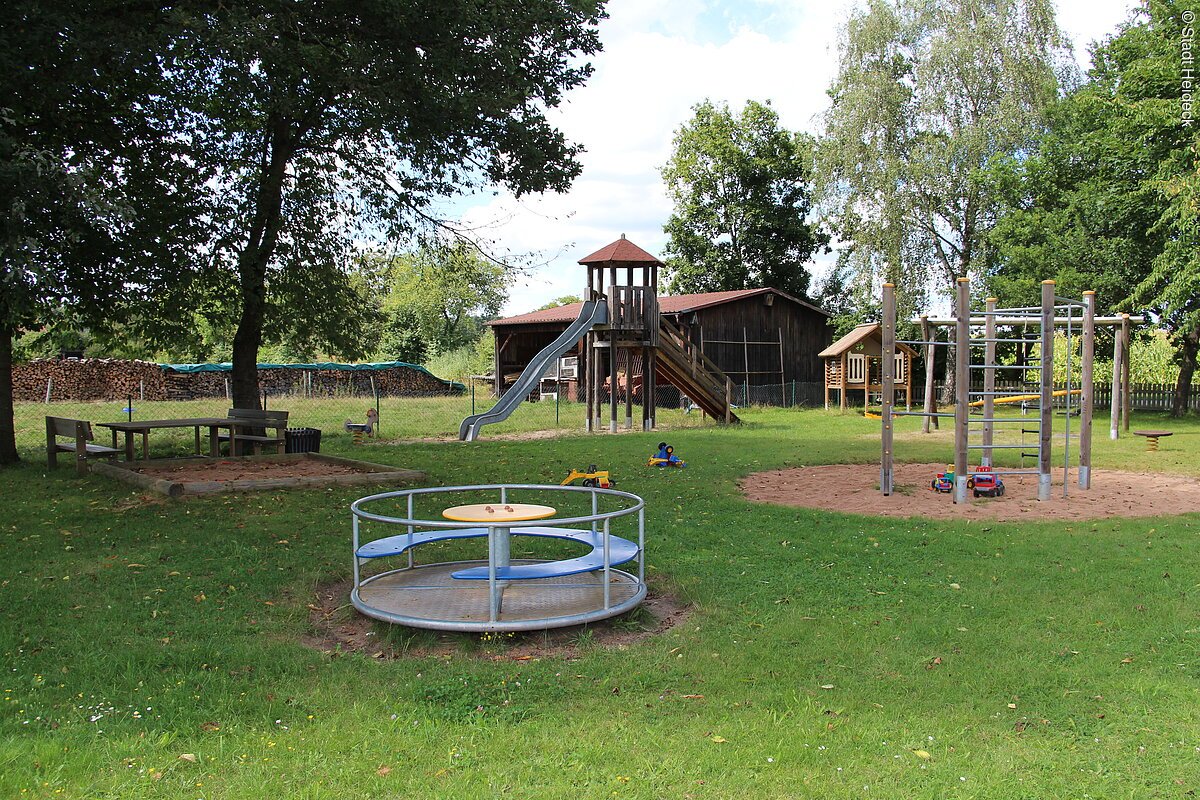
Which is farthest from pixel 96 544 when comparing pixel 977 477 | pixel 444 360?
pixel 444 360

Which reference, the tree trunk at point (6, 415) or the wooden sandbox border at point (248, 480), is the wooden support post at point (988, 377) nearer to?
the wooden sandbox border at point (248, 480)

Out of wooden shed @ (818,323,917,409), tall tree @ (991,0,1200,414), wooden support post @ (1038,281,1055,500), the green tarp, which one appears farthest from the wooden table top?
tall tree @ (991,0,1200,414)

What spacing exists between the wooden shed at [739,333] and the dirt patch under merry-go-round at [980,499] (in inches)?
739

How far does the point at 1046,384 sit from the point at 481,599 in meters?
7.95

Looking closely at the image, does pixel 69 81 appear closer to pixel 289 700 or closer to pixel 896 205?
pixel 289 700

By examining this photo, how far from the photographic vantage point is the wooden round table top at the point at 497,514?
6.37 metres

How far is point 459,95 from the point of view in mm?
10523

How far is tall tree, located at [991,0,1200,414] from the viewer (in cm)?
2442

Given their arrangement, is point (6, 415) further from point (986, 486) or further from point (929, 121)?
point (929, 121)

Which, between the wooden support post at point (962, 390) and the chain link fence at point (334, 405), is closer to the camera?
the wooden support post at point (962, 390)

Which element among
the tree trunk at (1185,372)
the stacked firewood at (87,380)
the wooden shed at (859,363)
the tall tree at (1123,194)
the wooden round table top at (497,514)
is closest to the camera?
the wooden round table top at (497,514)

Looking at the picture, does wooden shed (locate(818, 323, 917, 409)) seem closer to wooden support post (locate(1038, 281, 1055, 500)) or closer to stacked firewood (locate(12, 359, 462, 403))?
stacked firewood (locate(12, 359, 462, 403))

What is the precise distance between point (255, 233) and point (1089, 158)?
86.3ft

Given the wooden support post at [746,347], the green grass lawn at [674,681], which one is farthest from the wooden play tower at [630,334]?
the green grass lawn at [674,681]
